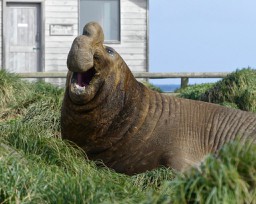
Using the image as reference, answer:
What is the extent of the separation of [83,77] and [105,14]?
18269mm

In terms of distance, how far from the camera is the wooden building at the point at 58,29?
27328 mm

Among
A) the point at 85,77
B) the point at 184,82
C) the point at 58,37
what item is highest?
the point at 58,37

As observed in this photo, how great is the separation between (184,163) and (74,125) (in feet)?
3.83

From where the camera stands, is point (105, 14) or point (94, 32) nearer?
point (94, 32)

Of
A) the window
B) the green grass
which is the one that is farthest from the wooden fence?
the window

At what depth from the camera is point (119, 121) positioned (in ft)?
34.3

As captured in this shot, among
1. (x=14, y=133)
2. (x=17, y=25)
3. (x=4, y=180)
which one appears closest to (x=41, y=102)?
(x=14, y=133)

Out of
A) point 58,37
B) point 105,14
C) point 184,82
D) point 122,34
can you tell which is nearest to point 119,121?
point 184,82

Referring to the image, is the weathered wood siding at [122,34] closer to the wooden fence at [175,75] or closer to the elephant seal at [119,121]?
the wooden fence at [175,75]

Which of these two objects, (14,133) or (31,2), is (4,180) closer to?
(14,133)

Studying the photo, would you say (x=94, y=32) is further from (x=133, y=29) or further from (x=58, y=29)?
(x=133, y=29)

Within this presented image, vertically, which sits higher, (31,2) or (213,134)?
(31,2)

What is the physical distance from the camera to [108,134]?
34.3 feet

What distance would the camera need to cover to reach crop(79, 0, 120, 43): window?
28328 mm
